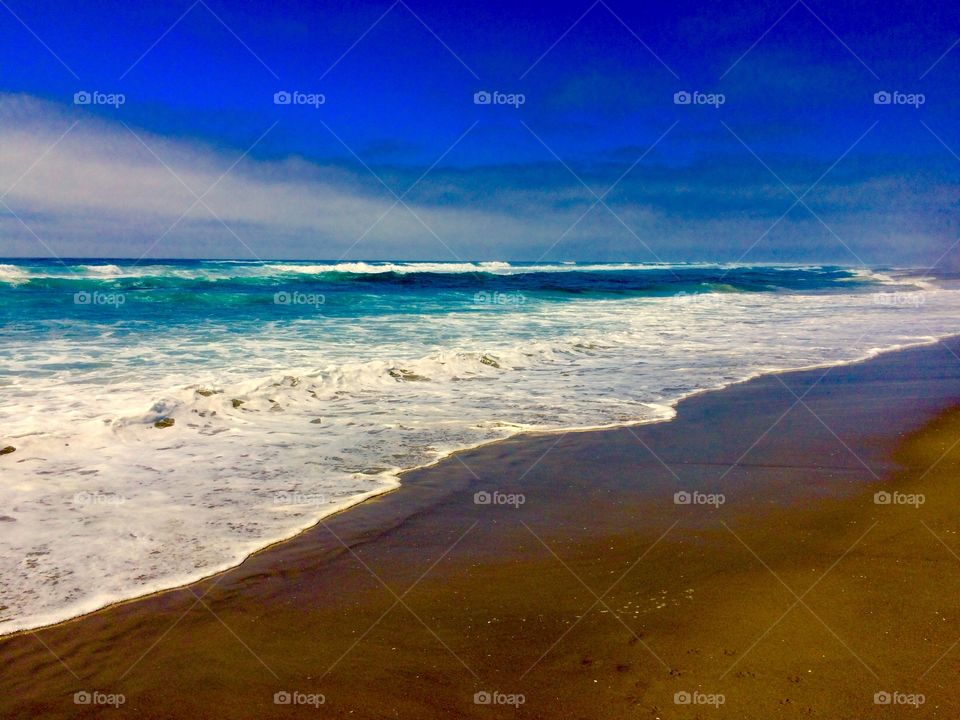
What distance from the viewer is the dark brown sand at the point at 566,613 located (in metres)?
2.53

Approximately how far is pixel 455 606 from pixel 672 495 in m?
2.09

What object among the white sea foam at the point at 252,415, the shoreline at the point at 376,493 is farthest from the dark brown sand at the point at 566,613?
the white sea foam at the point at 252,415

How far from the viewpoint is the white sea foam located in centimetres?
392

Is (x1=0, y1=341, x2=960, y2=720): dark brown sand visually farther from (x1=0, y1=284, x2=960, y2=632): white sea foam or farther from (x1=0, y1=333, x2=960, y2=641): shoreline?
(x1=0, y1=284, x2=960, y2=632): white sea foam

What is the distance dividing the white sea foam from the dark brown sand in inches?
18.4

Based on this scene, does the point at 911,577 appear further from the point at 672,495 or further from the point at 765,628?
the point at 672,495

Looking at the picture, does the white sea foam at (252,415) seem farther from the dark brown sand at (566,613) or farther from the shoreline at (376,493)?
the dark brown sand at (566,613)

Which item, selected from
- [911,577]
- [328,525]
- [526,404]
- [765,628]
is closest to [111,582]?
[328,525]

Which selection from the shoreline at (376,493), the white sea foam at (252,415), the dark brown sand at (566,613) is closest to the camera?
the dark brown sand at (566,613)

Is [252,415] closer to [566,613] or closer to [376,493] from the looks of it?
[376,493]

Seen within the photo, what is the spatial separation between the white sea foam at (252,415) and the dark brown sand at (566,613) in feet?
1.54

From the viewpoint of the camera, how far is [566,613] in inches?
123

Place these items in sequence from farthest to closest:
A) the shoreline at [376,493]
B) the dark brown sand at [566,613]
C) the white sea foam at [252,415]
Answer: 1. the white sea foam at [252,415]
2. the shoreline at [376,493]
3. the dark brown sand at [566,613]

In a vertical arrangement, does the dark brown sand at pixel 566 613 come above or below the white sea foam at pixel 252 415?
below
